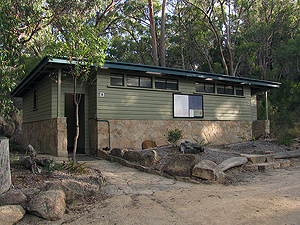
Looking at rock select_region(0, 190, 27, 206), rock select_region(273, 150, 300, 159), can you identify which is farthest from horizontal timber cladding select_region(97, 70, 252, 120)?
rock select_region(0, 190, 27, 206)

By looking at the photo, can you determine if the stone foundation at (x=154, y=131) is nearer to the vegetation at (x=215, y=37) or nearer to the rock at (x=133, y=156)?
the rock at (x=133, y=156)

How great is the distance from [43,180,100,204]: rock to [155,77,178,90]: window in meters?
7.91

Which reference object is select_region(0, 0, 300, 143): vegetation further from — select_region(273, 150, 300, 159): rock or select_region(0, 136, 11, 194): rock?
select_region(0, 136, 11, 194): rock

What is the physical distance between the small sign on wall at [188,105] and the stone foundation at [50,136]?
5605 millimetres

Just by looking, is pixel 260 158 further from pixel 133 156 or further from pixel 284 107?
pixel 284 107

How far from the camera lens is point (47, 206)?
3678 millimetres

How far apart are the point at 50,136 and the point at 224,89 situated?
393 inches

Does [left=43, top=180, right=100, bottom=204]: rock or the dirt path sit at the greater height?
[left=43, top=180, right=100, bottom=204]: rock

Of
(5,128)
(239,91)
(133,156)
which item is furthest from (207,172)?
(5,128)

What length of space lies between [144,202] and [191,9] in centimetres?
2394

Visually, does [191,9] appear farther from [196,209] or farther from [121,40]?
[196,209]

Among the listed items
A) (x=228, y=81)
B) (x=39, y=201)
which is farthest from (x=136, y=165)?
(x=228, y=81)

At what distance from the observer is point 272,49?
28375mm

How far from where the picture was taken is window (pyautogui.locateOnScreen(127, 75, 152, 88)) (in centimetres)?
1121
